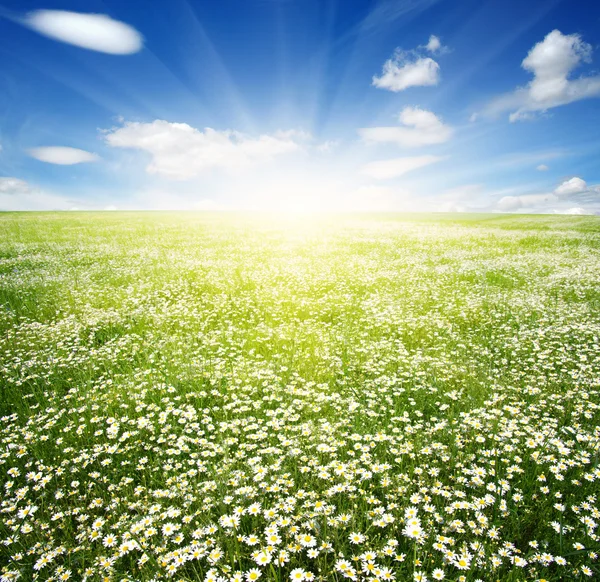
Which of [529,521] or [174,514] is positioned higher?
[174,514]

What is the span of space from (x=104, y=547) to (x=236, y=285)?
33.7ft

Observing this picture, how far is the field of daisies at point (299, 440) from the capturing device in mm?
3018

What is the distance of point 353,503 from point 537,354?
18.7 ft

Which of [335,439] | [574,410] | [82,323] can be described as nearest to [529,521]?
[335,439]

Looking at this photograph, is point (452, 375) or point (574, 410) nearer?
point (574, 410)

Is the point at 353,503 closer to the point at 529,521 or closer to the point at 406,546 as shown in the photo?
the point at 406,546

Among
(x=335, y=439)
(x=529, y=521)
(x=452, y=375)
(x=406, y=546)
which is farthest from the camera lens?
(x=452, y=375)

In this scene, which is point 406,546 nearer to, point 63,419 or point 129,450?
point 129,450

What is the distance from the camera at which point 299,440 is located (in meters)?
4.41

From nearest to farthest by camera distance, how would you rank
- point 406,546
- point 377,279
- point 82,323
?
1. point 406,546
2. point 82,323
3. point 377,279

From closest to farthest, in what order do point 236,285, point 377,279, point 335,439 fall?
1. point 335,439
2. point 236,285
3. point 377,279

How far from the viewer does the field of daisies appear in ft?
9.90

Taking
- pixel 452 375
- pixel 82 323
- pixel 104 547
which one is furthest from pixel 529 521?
pixel 82 323

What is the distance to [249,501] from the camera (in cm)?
349
